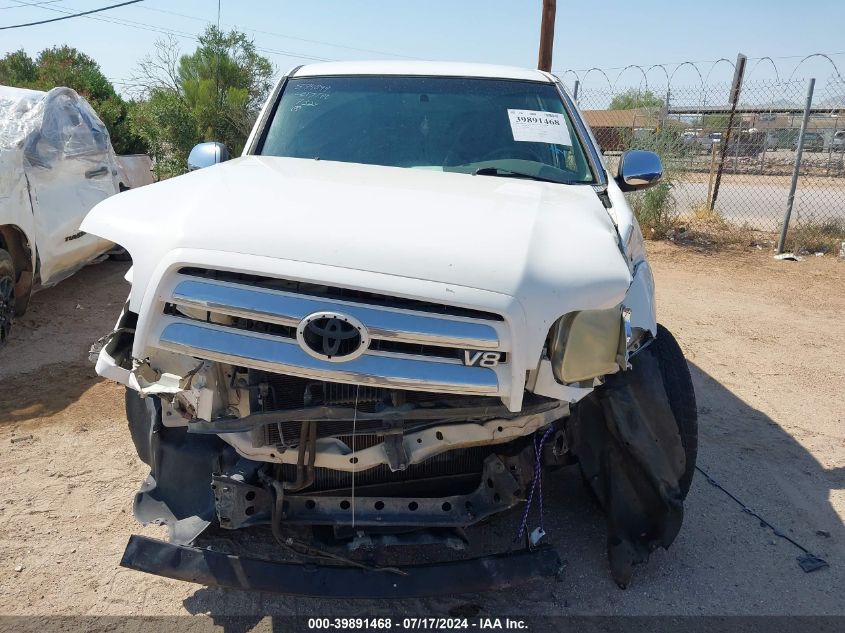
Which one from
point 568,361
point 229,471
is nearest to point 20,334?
point 229,471

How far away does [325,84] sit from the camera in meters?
4.17

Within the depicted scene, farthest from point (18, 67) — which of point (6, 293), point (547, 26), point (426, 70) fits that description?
point (426, 70)

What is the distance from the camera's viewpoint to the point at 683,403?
3.19m

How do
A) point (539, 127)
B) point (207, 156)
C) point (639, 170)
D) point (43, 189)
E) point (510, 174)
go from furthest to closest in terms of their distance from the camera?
1. point (43, 189)
2. point (207, 156)
3. point (639, 170)
4. point (539, 127)
5. point (510, 174)

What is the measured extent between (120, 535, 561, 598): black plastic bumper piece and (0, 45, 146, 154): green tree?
1031 centimetres

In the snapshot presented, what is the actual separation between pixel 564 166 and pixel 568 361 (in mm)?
1646

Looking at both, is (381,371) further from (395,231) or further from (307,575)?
(307,575)

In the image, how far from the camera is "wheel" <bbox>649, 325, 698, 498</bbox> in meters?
3.15

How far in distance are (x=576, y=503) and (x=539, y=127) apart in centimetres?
195

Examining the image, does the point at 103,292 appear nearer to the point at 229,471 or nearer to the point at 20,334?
the point at 20,334

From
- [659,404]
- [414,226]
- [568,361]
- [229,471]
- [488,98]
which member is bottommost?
[229,471]

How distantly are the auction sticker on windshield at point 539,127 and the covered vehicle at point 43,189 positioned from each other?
333cm

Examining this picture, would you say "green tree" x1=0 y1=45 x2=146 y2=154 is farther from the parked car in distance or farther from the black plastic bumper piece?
the parked car in distance

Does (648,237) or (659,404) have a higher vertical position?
(659,404)
